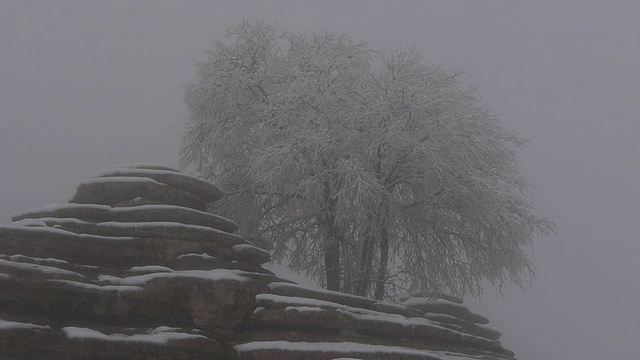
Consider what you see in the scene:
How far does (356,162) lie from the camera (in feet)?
78.9

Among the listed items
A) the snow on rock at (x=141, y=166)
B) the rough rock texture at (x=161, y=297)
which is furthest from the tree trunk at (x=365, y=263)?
the snow on rock at (x=141, y=166)

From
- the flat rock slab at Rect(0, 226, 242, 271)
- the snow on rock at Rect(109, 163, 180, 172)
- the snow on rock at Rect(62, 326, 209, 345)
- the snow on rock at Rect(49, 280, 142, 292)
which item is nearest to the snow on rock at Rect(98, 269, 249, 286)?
the snow on rock at Rect(49, 280, 142, 292)

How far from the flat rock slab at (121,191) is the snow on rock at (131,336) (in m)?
5.04

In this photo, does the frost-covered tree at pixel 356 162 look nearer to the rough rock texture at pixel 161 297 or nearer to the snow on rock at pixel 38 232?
the rough rock texture at pixel 161 297

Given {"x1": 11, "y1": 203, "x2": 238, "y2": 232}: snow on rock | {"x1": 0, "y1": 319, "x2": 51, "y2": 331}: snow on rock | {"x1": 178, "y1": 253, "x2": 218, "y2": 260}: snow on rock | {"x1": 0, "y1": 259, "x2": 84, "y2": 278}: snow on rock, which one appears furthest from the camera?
{"x1": 11, "y1": 203, "x2": 238, "y2": 232}: snow on rock

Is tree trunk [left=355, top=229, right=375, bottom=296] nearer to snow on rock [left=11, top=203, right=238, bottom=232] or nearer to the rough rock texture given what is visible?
the rough rock texture

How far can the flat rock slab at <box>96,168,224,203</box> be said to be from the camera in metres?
21.3

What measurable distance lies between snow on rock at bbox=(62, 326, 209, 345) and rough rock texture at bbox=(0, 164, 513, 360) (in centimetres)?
3

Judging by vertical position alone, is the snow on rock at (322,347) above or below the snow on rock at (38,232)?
below

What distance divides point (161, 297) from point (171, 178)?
16.3 ft

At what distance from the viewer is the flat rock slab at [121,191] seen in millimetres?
Answer: 20734

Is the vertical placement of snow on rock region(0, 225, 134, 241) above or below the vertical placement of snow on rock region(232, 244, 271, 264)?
below

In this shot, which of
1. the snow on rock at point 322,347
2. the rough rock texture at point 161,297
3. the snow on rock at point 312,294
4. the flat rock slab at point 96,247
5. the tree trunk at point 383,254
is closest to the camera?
the rough rock texture at point 161,297

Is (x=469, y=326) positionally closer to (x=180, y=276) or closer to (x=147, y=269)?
(x=180, y=276)
